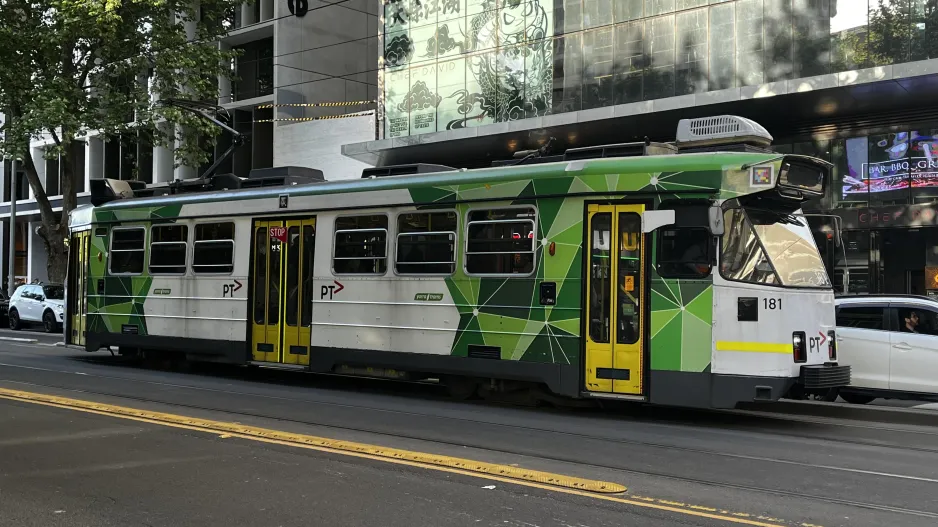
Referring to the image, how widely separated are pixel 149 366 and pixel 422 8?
16.8 metres

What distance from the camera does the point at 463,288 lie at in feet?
38.7

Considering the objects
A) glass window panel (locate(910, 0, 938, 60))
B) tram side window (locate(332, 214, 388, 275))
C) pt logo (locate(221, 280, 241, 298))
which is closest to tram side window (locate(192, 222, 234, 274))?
pt logo (locate(221, 280, 241, 298))

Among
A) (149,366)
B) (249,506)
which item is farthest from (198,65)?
(249,506)

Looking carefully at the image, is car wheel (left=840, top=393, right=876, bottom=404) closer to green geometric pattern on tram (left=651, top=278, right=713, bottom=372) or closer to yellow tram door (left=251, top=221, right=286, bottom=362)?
green geometric pattern on tram (left=651, top=278, right=713, bottom=372)

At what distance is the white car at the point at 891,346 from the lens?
477 inches

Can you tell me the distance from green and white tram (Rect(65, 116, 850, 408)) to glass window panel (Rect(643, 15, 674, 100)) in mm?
11963

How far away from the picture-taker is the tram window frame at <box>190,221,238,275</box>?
14.5m

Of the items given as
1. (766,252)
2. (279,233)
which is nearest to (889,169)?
(766,252)

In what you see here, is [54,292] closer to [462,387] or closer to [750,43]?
[462,387]

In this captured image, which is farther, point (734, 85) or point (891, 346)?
point (734, 85)

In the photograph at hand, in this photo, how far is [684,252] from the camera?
404 inches

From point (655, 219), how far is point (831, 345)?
2.59m

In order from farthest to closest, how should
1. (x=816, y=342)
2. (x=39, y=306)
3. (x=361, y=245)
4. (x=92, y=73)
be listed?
(x=39, y=306), (x=92, y=73), (x=361, y=245), (x=816, y=342)

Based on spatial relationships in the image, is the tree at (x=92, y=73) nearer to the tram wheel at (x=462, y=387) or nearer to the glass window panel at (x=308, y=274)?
the glass window panel at (x=308, y=274)
